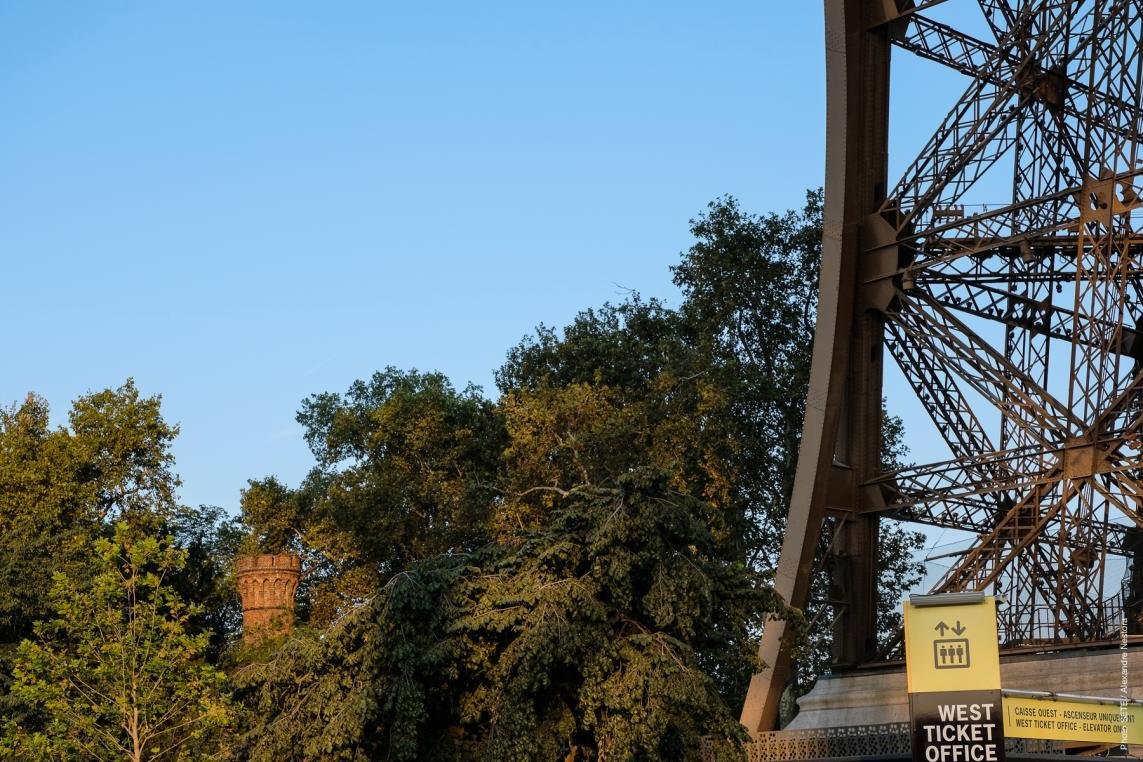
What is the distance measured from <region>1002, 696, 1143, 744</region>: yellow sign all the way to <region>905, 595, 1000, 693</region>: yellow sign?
3.52 m

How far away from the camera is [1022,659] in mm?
19422

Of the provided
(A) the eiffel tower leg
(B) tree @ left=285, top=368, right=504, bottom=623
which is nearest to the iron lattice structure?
(A) the eiffel tower leg

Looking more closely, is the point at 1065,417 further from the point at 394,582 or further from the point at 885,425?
the point at 885,425

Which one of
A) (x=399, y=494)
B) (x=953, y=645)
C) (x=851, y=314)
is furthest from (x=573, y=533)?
(x=399, y=494)

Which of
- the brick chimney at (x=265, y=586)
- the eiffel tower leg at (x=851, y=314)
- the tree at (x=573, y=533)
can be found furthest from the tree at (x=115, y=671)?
the brick chimney at (x=265, y=586)

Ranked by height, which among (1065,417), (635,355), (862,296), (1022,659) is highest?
(635,355)

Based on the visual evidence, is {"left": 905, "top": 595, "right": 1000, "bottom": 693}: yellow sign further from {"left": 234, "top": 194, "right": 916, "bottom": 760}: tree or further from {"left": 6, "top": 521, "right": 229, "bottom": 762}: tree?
{"left": 6, "top": 521, "right": 229, "bottom": 762}: tree

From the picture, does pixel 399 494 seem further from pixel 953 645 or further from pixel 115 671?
pixel 953 645

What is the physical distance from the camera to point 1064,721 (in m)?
13.3

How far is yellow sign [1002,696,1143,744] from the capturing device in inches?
520

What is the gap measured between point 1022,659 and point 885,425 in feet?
55.6

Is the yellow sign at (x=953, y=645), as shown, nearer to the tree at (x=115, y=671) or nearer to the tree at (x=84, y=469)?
the tree at (x=115, y=671)

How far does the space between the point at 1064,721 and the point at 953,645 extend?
4.24m

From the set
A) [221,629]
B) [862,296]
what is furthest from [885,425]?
[221,629]
